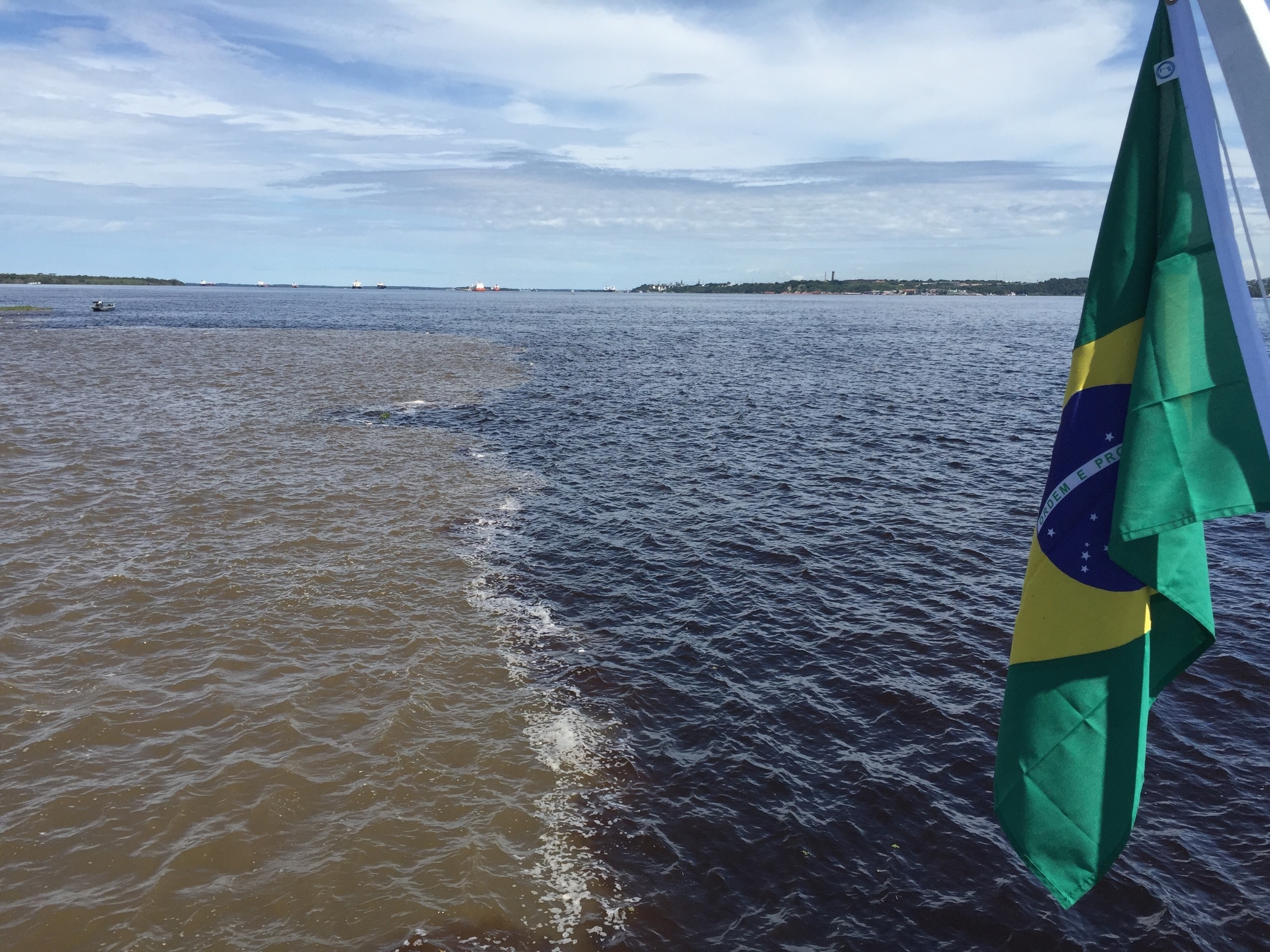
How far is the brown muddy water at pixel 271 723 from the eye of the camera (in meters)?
8.70

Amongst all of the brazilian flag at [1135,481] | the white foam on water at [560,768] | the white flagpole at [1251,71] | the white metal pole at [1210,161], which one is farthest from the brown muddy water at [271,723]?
the white flagpole at [1251,71]

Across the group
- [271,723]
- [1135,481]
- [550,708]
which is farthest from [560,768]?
[1135,481]

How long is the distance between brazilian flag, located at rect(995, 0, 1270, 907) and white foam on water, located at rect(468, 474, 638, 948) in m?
5.36

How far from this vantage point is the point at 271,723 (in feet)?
39.8

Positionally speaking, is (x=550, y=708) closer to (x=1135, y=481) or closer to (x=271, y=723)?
(x=271, y=723)

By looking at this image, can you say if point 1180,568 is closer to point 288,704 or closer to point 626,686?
point 626,686

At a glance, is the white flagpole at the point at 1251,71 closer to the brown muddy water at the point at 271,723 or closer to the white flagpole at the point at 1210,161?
the white flagpole at the point at 1210,161

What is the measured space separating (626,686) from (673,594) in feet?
14.1

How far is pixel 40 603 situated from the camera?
15938 mm

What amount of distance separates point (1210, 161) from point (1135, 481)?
1653 millimetres

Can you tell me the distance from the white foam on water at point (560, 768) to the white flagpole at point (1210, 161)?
26.7 feet

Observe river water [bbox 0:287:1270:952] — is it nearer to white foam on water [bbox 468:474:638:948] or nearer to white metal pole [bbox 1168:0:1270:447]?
white foam on water [bbox 468:474:638:948]

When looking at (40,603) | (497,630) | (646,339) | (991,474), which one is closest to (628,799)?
(497,630)

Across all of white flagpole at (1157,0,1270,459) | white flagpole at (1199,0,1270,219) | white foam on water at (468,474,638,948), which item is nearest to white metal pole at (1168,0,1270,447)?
white flagpole at (1157,0,1270,459)
